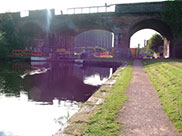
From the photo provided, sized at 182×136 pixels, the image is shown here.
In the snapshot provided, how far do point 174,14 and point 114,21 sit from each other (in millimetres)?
7654

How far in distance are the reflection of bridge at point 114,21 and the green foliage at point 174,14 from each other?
71cm

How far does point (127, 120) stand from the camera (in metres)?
3.58

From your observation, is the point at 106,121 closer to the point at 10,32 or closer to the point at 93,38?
the point at 10,32

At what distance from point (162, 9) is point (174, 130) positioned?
21.7 meters

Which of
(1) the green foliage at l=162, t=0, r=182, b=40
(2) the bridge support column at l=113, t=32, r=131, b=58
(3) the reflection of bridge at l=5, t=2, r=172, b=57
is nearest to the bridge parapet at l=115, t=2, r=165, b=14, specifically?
(3) the reflection of bridge at l=5, t=2, r=172, b=57

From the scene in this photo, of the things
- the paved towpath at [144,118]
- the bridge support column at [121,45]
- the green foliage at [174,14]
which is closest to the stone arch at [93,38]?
the bridge support column at [121,45]

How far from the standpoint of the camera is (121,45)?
78.1 feet

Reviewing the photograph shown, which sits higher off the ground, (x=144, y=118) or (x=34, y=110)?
(x=144, y=118)

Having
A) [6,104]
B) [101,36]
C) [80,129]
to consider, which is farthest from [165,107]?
[101,36]

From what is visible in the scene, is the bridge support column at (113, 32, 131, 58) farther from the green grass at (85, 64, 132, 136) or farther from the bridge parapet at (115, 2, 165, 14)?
the green grass at (85, 64, 132, 136)

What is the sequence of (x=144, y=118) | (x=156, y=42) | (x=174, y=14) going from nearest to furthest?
1. (x=144, y=118)
2. (x=174, y=14)
3. (x=156, y=42)

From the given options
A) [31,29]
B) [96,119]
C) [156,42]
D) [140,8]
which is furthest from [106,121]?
[156,42]

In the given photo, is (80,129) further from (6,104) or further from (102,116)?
(6,104)

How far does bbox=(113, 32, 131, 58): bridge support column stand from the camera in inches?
928
